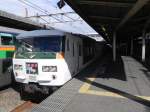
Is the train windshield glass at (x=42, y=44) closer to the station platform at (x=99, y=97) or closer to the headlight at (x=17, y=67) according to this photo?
the headlight at (x=17, y=67)

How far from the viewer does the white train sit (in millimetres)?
9648

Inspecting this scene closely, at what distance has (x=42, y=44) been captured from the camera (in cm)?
1030

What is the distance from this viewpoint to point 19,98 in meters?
10.9

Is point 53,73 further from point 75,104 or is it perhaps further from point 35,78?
point 75,104

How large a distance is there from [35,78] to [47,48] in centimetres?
127

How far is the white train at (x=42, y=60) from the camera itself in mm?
9648

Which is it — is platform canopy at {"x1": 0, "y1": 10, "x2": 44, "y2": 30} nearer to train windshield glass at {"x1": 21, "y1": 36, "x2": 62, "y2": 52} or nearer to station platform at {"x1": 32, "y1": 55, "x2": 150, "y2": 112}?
train windshield glass at {"x1": 21, "y1": 36, "x2": 62, "y2": 52}

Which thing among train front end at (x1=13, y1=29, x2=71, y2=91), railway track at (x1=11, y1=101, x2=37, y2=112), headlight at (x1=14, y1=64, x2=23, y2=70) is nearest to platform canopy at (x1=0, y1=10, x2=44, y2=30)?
train front end at (x1=13, y1=29, x2=71, y2=91)

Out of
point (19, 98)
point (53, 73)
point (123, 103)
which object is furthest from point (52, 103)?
point (19, 98)

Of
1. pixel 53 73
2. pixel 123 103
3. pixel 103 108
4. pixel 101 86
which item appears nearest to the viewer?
pixel 103 108

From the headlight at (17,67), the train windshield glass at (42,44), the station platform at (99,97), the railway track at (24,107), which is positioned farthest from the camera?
the headlight at (17,67)

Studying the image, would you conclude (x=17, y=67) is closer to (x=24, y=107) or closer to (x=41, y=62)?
(x=41, y=62)

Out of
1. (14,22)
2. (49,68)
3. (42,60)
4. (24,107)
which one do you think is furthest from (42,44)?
(14,22)

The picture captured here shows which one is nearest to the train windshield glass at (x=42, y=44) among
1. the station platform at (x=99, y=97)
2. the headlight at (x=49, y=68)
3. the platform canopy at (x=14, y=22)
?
the headlight at (x=49, y=68)
